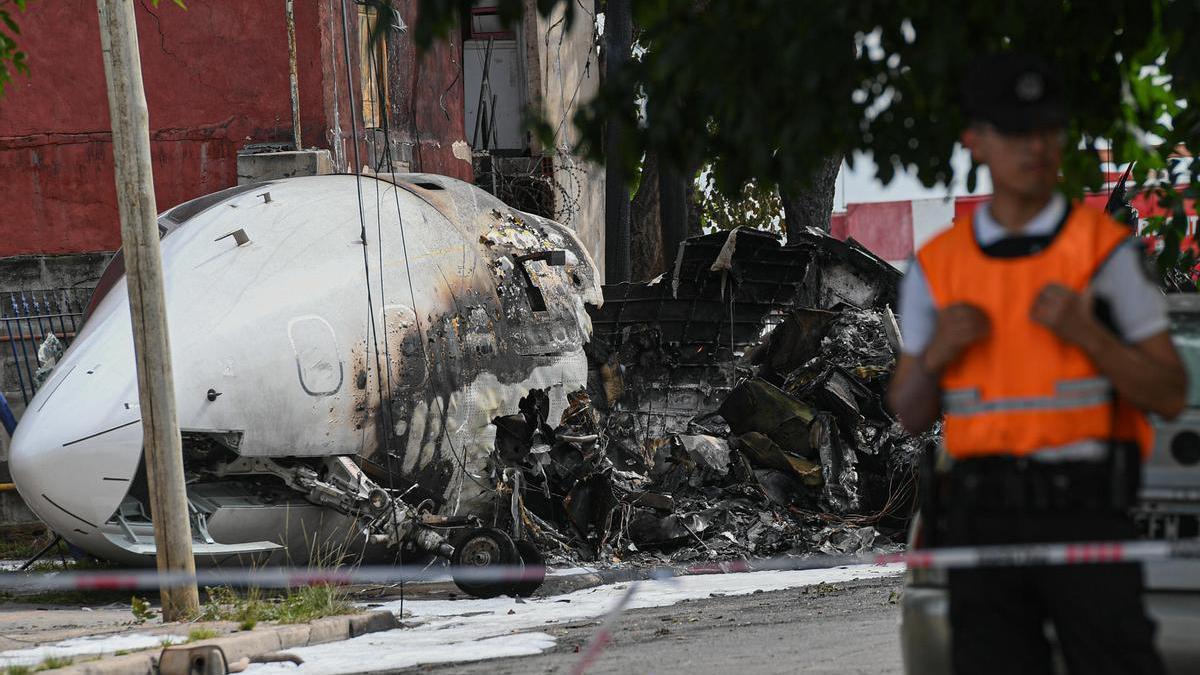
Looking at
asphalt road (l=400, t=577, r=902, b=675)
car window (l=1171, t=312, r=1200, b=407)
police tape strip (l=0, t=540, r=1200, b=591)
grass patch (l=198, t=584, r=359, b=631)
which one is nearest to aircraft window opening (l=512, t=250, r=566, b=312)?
police tape strip (l=0, t=540, r=1200, b=591)

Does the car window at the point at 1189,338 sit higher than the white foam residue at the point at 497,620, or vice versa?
the car window at the point at 1189,338

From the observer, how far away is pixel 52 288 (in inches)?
721

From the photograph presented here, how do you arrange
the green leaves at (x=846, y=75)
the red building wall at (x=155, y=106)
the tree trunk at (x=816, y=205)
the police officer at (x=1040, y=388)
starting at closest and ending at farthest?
the police officer at (x=1040, y=388)
the green leaves at (x=846, y=75)
the red building wall at (x=155, y=106)
the tree trunk at (x=816, y=205)

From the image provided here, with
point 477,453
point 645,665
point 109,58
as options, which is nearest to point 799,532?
point 477,453

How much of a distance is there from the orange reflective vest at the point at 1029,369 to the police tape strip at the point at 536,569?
228mm

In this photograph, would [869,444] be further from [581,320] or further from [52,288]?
[52,288]

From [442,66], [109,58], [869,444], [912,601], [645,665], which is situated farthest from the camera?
[442,66]

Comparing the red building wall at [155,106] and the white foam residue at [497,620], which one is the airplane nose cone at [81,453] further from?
the red building wall at [155,106]

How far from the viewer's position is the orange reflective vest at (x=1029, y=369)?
3316mm

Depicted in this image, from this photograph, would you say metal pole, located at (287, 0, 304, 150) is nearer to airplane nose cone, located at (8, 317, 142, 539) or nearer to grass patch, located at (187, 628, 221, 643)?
airplane nose cone, located at (8, 317, 142, 539)

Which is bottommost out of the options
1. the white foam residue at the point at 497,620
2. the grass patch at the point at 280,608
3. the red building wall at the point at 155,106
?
Answer: the white foam residue at the point at 497,620

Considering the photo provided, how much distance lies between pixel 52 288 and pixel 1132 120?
1513 cm

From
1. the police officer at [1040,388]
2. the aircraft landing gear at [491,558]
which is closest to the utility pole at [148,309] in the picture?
the aircraft landing gear at [491,558]

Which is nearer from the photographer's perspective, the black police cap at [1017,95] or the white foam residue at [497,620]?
the black police cap at [1017,95]
